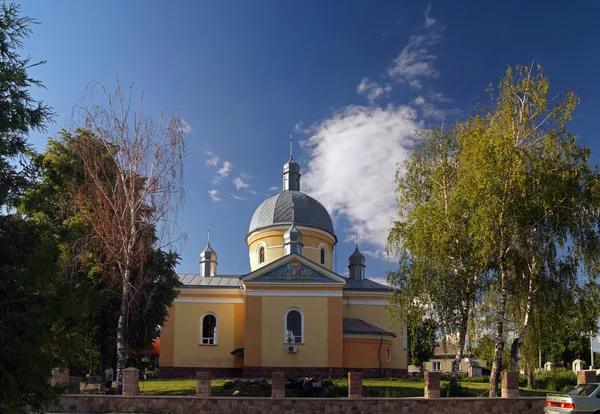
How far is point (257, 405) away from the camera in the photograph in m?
17.3

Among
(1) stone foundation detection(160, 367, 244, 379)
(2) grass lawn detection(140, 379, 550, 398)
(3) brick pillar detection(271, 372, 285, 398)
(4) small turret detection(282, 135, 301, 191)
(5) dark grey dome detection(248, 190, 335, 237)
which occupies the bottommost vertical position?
(1) stone foundation detection(160, 367, 244, 379)

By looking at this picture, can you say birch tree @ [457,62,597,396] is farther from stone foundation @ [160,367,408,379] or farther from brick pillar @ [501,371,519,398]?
stone foundation @ [160,367,408,379]

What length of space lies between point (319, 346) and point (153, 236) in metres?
12.6

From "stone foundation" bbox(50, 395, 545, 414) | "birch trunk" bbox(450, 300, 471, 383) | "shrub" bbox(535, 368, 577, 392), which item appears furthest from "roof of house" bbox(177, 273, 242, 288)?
"shrub" bbox(535, 368, 577, 392)

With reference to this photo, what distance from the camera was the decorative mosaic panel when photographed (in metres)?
30.2

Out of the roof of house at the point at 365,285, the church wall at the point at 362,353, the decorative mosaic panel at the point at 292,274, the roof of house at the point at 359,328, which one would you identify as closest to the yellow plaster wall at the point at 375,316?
the roof of house at the point at 359,328

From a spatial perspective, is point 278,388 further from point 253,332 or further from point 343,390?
point 253,332

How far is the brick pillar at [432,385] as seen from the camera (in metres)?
17.9

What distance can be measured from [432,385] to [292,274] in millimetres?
13276

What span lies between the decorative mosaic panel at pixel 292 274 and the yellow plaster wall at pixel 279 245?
4680mm

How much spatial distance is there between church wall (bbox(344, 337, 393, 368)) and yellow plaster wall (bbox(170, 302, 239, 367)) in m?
6.67

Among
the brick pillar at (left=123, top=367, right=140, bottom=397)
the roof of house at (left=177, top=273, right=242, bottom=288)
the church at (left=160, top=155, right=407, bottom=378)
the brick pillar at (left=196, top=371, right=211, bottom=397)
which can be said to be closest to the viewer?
the brick pillar at (left=196, top=371, right=211, bottom=397)

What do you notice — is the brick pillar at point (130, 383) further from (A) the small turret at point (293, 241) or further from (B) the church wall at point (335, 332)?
(A) the small turret at point (293, 241)

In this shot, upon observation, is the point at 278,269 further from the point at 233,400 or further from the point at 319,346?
the point at 233,400
